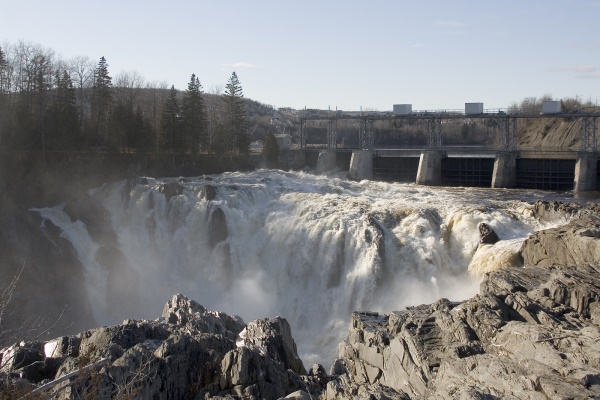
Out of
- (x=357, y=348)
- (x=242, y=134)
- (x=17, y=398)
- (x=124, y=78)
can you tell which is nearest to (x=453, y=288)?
(x=357, y=348)

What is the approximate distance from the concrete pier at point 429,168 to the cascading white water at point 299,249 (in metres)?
9.92

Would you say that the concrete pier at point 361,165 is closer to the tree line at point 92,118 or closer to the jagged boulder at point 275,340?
the tree line at point 92,118

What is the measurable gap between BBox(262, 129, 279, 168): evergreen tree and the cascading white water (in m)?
17.5

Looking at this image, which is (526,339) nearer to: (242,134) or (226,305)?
(226,305)

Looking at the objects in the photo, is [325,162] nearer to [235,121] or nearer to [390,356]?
[235,121]

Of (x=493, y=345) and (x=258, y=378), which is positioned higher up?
(x=493, y=345)

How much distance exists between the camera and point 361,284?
32.9 meters

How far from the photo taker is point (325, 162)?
61.0 metres

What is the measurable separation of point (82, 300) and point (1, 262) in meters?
4.20

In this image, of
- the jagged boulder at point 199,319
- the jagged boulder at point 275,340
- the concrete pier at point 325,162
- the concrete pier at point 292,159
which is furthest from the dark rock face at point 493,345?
the concrete pier at point 292,159

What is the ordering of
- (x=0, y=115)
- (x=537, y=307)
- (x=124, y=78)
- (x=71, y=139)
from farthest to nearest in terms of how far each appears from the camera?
(x=124, y=78) < (x=71, y=139) < (x=0, y=115) < (x=537, y=307)

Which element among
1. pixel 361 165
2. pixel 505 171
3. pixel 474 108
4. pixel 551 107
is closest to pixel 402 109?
pixel 474 108

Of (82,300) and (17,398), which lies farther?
(82,300)

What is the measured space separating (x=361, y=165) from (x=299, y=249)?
75.7 ft
